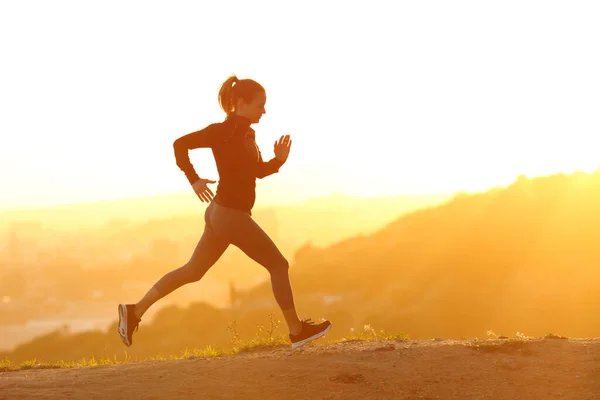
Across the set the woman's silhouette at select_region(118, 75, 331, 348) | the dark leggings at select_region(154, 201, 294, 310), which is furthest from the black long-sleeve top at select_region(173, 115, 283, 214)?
the dark leggings at select_region(154, 201, 294, 310)

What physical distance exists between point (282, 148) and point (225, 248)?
39.7 inches

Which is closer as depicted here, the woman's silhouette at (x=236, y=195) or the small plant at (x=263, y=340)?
the woman's silhouette at (x=236, y=195)

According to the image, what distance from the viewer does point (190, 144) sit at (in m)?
6.45

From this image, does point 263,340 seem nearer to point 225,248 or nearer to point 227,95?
point 225,248

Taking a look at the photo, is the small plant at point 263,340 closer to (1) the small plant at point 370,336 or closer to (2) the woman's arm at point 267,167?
(1) the small plant at point 370,336

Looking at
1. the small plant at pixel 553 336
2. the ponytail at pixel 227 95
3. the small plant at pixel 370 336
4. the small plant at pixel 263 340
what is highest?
the ponytail at pixel 227 95

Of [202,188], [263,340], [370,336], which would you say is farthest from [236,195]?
[370,336]

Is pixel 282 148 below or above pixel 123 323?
above

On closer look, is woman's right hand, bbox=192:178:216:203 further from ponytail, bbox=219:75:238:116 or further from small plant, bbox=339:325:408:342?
small plant, bbox=339:325:408:342

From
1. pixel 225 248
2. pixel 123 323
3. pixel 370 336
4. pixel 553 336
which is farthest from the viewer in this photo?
pixel 370 336

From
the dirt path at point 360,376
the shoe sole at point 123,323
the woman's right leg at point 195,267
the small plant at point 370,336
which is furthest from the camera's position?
the small plant at point 370,336

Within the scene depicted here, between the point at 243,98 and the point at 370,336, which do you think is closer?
the point at 243,98

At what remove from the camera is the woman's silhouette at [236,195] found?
644 centimetres

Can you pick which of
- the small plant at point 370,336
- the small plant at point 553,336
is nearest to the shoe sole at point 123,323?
the small plant at point 370,336
